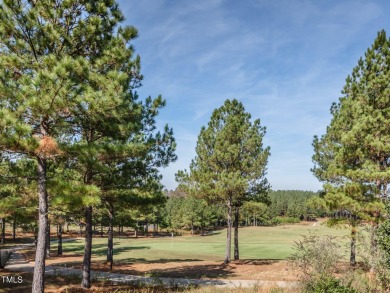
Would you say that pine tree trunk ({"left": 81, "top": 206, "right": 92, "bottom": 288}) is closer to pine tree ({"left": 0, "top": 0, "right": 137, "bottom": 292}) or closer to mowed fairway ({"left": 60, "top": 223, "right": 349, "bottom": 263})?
pine tree ({"left": 0, "top": 0, "right": 137, "bottom": 292})

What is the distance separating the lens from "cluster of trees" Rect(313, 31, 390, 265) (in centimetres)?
1778

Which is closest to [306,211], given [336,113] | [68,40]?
[336,113]

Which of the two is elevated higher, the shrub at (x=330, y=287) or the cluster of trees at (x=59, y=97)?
the cluster of trees at (x=59, y=97)

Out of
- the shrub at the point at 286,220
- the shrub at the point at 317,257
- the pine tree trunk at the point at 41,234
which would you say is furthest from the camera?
the shrub at the point at 286,220

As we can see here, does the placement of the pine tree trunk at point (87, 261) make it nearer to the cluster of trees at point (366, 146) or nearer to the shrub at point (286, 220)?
the cluster of trees at point (366, 146)

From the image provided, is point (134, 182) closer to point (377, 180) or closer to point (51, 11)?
point (51, 11)

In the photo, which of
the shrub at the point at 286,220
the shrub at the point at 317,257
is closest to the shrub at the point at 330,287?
the shrub at the point at 317,257

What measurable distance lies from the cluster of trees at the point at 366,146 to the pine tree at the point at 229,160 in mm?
6307

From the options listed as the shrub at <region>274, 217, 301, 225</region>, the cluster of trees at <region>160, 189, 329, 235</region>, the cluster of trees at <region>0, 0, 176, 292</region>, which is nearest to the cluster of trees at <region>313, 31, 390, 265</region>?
the cluster of trees at <region>160, 189, 329, 235</region>

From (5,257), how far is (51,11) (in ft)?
60.3

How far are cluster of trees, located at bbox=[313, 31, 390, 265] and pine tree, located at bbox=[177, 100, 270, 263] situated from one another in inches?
248

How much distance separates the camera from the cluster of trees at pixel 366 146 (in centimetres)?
1778

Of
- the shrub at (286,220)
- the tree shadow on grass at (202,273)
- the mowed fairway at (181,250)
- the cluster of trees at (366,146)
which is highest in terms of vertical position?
the cluster of trees at (366,146)

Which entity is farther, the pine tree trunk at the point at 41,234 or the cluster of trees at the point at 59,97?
the pine tree trunk at the point at 41,234
